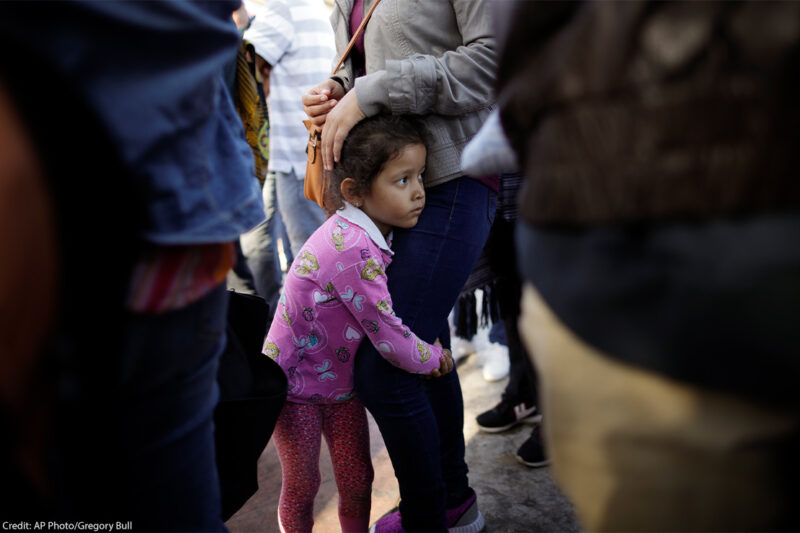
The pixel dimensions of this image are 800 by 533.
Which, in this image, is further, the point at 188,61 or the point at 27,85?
the point at 188,61

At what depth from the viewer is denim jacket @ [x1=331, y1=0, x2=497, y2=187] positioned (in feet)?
5.01

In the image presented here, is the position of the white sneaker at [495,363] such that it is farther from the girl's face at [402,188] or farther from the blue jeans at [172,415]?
the blue jeans at [172,415]

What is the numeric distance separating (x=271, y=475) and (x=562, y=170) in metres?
2.11

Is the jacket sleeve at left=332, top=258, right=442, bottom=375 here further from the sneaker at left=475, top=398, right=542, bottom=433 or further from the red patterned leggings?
the sneaker at left=475, top=398, right=542, bottom=433

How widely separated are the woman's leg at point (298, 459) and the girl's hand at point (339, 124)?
2.57 ft

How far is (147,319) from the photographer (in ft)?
2.59

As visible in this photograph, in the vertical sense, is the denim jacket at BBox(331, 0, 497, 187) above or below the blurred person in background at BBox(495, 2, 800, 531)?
above

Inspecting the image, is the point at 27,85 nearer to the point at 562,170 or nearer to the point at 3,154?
the point at 3,154

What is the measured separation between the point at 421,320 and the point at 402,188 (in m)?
0.40

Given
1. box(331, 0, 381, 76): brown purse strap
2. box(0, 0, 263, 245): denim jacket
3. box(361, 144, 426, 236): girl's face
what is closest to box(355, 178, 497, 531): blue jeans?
box(361, 144, 426, 236): girl's face

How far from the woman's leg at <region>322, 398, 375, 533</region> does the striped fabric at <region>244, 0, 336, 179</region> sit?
1.77 meters

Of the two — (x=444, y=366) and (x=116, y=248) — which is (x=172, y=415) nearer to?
(x=116, y=248)

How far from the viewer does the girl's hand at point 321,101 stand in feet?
5.71

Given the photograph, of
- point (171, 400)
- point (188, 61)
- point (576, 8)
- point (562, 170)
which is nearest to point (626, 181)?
point (562, 170)
